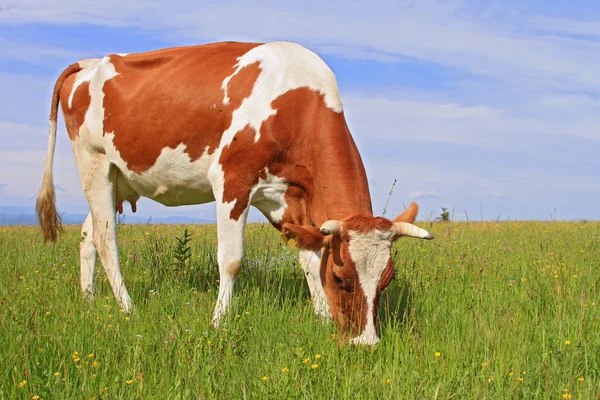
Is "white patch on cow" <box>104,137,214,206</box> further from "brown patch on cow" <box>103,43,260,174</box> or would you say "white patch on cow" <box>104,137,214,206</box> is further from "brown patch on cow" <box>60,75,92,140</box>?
"brown patch on cow" <box>60,75,92,140</box>

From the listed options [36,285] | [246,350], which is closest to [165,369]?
[246,350]

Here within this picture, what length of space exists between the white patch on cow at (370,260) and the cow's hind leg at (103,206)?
381cm

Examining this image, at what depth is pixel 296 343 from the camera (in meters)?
5.39

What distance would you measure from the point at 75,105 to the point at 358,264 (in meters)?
5.20

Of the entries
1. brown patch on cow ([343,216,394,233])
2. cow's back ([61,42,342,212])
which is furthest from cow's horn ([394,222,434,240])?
cow's back ([61,42,342,212])

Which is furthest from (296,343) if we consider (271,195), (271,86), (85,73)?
(85,73)

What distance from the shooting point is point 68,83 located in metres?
9.20

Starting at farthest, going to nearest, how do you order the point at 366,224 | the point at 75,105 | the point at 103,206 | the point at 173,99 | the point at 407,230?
1. the point at 75,105
2. the point at 103,206
3. the point at 173,99
4. the point at 407,230
5. the point at 366,224

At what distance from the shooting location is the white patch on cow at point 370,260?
5.48 metres

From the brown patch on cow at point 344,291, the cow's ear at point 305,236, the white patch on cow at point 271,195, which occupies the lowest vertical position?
the brown patch on cow at point 344,291

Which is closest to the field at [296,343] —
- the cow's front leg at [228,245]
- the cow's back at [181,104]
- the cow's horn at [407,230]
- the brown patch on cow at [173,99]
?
the cow's front leg at [228,245]

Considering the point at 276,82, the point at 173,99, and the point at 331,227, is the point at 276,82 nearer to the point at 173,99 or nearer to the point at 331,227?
the point at 173,99

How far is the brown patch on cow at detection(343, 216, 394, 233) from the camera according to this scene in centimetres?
562

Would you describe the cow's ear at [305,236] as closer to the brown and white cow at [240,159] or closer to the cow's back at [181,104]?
the brown and white cow at [240,159]
